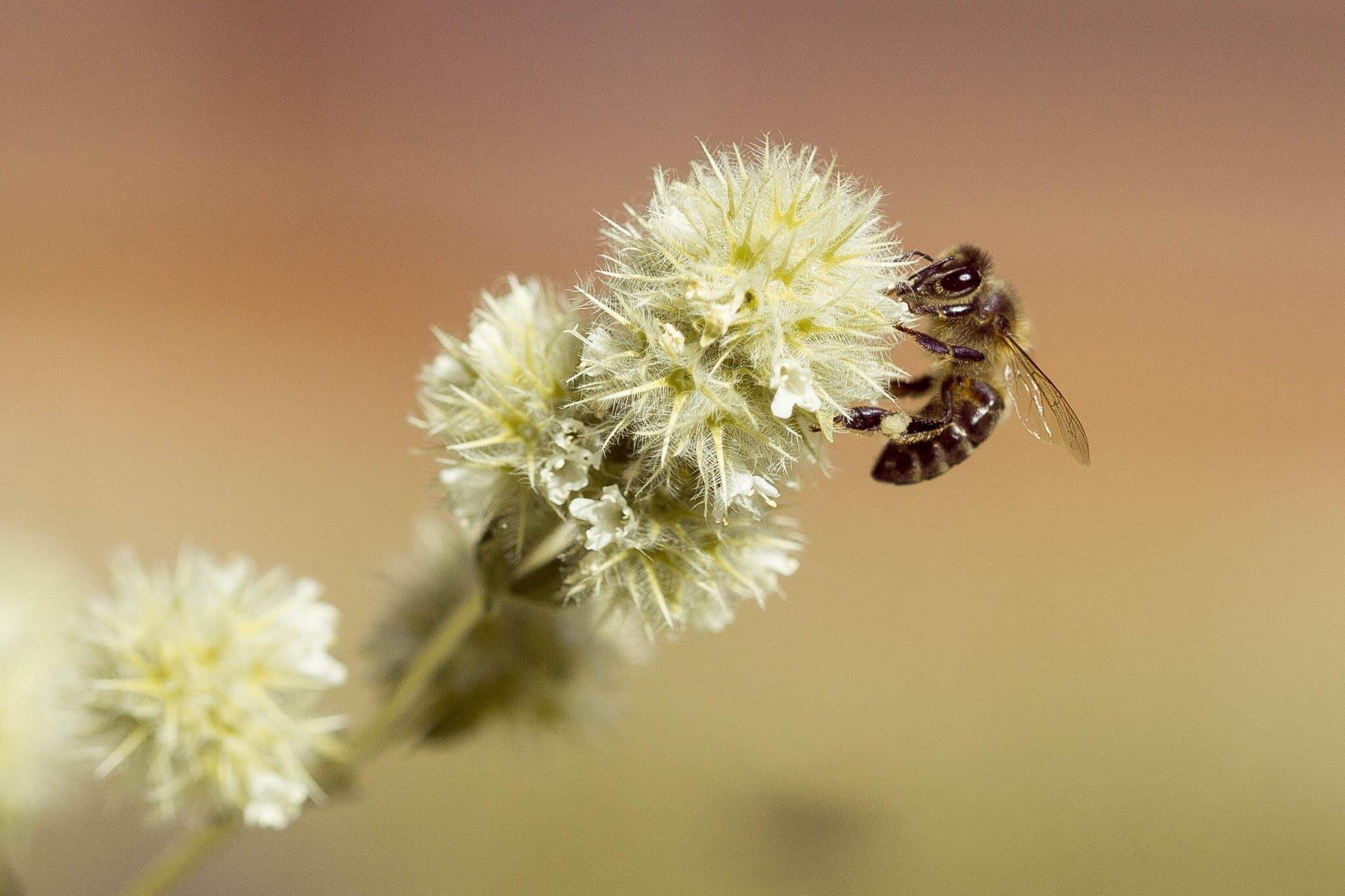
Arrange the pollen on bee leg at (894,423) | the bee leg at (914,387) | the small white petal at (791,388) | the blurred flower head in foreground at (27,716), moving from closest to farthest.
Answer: the small white petal at (791,388), the pollen on bee leg at (894,423), the bee leg at (914,387), the blurred flower head in foreground at (27,716)

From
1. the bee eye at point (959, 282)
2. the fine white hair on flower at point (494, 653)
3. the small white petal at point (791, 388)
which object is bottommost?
the fine white hair on flower at point (494, 653)

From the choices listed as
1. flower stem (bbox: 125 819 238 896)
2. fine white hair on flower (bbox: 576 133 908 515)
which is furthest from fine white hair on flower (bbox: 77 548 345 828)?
fine white hair on flower (bbox: 576 133 908 515)

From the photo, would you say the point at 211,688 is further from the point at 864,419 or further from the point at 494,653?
the point at 864,419

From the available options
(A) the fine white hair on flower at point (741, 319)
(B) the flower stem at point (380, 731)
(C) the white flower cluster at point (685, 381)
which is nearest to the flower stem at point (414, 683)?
(B) the flower stem at point (380, 731)

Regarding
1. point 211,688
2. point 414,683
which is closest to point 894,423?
point 414,683

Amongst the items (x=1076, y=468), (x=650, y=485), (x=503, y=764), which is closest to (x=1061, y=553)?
(x=1076, y=468)

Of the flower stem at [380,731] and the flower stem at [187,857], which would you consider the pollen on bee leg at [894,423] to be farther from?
the flower stem at [187,857]

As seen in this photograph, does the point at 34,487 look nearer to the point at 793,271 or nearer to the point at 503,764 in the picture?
the point at 503,764

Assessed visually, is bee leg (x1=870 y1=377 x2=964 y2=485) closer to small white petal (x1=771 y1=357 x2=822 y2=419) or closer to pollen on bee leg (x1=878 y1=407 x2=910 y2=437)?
pollen on bee leg (x1=878 y1=407 x2=910 y2=437)
